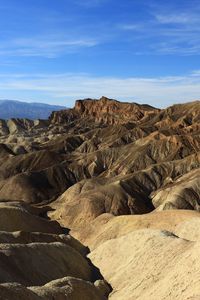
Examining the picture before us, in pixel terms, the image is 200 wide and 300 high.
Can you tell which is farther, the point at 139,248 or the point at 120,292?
the point at 139,248

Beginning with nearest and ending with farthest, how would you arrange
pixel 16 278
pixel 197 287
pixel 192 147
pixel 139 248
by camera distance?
pixel 197 287 < pixel 16 278 < pixel 139 248 < pixel 192 147

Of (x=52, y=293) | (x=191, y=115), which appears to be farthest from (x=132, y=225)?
(x=191, y=115)

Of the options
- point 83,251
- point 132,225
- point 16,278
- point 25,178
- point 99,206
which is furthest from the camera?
point 25,178

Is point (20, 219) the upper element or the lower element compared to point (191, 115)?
lower

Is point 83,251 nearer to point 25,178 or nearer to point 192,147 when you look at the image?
point 25,178

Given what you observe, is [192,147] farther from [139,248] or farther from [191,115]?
[139,248]

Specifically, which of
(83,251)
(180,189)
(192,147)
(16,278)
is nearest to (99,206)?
(180,189)
